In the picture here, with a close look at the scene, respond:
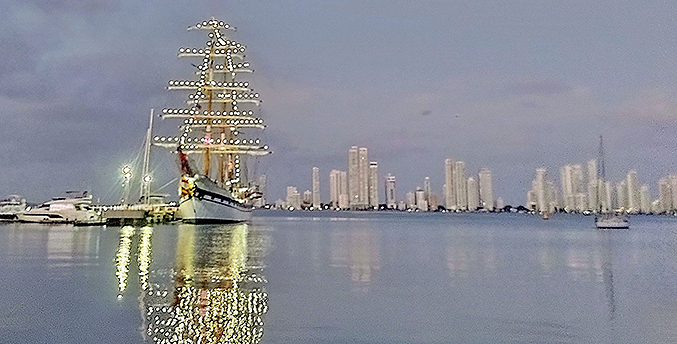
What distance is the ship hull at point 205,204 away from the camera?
7388cm

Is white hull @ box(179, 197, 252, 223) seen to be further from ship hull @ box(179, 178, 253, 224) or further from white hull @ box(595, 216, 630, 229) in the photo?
white hull @ box(595, 216, 630, 229)

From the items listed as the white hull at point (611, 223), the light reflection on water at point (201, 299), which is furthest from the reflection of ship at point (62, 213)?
the white hull at point (611, 223)

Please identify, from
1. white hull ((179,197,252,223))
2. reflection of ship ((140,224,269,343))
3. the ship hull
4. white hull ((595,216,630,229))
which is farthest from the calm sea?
white hull ((595,216,630,229))

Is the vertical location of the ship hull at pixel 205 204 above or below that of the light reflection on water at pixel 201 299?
above

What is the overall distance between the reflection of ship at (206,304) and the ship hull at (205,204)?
4831 centimetres

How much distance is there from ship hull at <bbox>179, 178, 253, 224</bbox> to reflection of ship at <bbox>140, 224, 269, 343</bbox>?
4831cm

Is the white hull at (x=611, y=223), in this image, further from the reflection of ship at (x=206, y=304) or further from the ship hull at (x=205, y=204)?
the reflection of ship at (x=206, y=304)

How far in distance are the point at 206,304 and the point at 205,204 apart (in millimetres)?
61403

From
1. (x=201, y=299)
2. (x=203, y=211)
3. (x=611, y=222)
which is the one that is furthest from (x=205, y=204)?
(x=201, y=299)

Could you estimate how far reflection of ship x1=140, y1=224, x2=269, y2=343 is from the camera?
12287 millimetres

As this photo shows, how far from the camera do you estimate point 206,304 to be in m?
15.5

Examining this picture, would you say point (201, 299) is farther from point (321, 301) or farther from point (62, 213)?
point (62, 213)

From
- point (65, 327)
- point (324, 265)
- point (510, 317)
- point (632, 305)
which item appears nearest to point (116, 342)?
point (65, 327)

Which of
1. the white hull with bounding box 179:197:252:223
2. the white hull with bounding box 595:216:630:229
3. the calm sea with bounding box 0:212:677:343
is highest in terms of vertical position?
the white hull with bounding box 179:197:252:223
